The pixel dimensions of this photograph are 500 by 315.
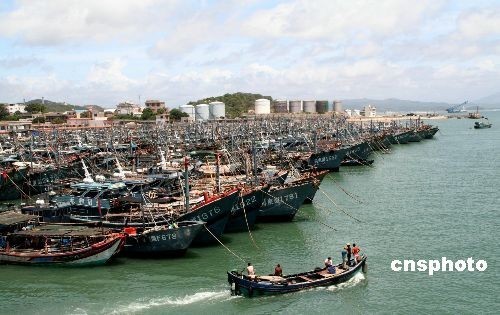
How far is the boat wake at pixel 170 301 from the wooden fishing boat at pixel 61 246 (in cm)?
551

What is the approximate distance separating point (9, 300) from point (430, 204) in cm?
3480

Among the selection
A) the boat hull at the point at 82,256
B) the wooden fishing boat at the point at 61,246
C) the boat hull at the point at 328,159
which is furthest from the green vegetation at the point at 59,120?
the boat hull at the point at 82,256

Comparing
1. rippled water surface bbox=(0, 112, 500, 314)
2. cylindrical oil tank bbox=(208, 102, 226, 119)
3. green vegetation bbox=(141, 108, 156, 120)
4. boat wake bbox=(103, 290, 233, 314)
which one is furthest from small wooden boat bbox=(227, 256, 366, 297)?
cylindrical oil tank bbox=(208, 102, 226, 119)

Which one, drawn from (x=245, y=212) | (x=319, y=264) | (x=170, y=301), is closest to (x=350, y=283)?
(x=319, y=264)

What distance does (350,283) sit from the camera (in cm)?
2892

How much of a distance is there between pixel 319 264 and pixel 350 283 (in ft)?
13.4

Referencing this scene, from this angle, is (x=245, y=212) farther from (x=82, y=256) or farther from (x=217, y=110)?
(x=217, y=110)

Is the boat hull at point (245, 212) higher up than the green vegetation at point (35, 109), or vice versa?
the green vegetation at point (35, 109)

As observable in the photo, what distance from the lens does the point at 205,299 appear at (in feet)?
89.9

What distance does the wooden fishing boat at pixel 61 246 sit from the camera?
32.1m

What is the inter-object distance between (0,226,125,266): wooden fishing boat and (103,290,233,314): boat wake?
5507mm

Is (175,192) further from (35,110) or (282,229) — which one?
(35,110)

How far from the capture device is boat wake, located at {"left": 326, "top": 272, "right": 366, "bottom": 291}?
2825cm

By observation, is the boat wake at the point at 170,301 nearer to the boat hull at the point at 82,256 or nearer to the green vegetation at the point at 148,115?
the boat hull at the point at 82,256
